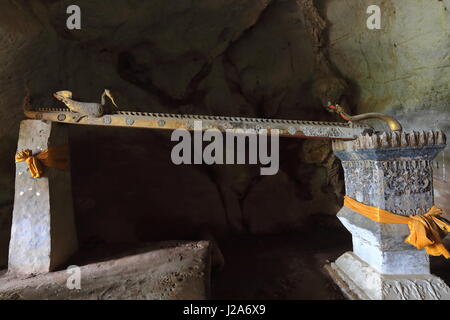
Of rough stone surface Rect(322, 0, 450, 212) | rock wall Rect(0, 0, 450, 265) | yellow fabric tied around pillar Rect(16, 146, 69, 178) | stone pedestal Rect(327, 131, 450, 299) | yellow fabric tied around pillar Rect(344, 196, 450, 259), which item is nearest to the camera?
yellow fabric tied around pillar Rect(344, 196, 450, 259)

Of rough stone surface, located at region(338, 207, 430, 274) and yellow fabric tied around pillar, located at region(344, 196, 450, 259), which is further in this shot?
rough stone surface, located at region(338, 207, 430, 274)

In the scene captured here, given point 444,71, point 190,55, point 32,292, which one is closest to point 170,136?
point 190,55

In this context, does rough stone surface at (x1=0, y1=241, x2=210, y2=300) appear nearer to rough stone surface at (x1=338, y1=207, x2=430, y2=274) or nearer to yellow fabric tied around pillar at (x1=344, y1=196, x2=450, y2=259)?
rough stone surface at (x1=338, y1=207, x2=430, y2=274)

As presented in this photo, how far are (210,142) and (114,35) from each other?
10.0ft

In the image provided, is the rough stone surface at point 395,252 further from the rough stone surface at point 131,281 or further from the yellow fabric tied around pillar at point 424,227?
the rough stone surface at point 131,281

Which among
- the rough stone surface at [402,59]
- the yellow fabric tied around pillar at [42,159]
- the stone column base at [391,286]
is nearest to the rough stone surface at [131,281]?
the yellow fabric tied around pillar at [42,159]

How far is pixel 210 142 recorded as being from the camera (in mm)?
5820

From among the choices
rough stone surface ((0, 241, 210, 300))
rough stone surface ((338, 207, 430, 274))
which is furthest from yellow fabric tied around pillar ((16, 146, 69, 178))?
rough stone surface ((338, 207, 430, 274))

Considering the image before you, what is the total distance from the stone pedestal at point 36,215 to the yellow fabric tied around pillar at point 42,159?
2.7 inches

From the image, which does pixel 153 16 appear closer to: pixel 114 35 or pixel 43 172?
pixel 114 35

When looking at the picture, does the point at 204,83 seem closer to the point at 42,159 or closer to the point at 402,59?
the point at 42,159

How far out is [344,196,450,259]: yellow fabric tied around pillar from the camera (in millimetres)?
2641

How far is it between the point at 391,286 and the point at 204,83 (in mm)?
5336

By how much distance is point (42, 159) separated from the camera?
3240mm
